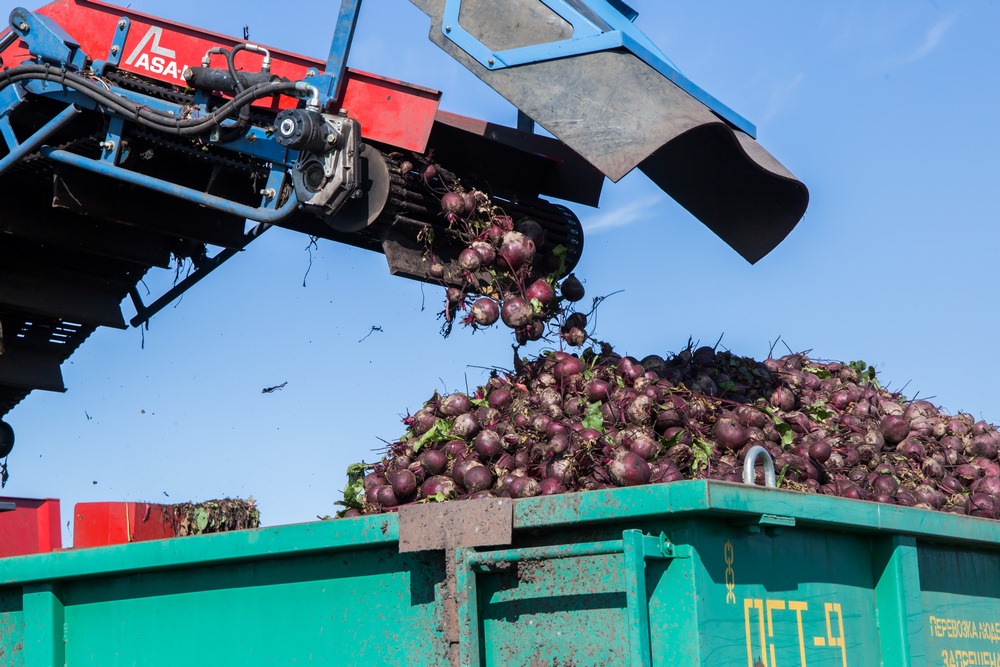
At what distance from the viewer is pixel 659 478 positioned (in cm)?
357

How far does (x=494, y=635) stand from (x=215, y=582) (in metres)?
0.93

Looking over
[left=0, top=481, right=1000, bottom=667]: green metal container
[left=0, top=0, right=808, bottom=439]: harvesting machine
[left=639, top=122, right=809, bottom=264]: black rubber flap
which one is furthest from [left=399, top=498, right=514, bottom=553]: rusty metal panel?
[left=639, top=122, right=809, bottom=264]: black rubber flap

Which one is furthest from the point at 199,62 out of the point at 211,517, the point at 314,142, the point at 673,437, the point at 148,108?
the point at 673,437

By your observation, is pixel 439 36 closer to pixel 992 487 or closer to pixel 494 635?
pixel 494 635

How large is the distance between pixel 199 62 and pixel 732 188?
2.15 metres

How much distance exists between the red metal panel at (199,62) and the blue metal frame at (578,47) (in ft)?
1.24

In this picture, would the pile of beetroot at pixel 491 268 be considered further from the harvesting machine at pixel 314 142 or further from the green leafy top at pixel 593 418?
the green leafy top at pixel 593 418

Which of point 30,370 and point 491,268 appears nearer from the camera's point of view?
point 491,268

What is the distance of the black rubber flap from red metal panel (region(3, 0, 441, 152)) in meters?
0.92

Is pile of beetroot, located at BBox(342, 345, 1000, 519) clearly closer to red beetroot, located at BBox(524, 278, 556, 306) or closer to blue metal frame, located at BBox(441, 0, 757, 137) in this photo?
red beetroot, located at BBox(524, 278, 556, 306)

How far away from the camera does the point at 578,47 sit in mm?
3822

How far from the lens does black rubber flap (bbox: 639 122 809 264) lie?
13.4 ft

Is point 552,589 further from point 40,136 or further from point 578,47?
point 40,136

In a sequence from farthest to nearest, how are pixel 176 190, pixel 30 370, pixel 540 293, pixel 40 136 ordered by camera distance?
1. pixel 30 370
2. pixel 540 293
3. pixel 40 136
4. pixel 176 190
